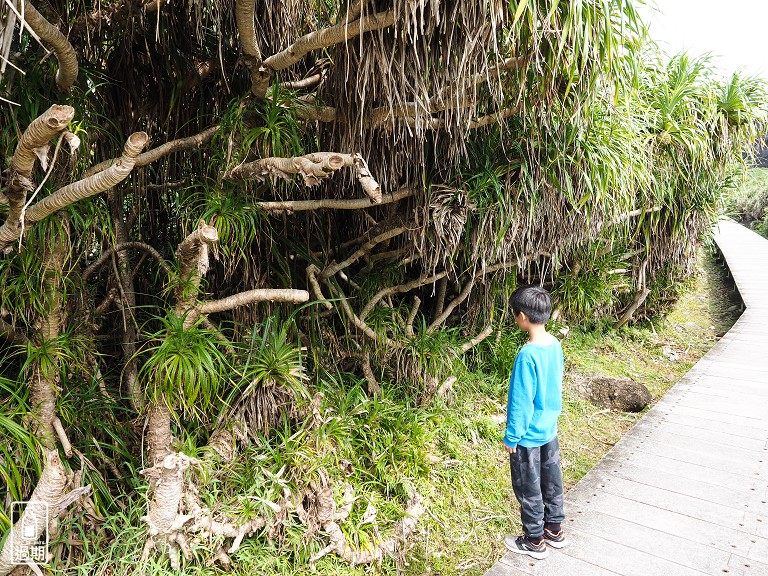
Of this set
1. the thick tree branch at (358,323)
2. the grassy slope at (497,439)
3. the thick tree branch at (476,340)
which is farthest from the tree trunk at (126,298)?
the thick tree branch at (476,340)

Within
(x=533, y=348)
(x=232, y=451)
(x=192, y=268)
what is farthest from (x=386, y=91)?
(x=232, y=451)

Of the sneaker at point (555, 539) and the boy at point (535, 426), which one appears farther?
the sneaker at point (555, 539)

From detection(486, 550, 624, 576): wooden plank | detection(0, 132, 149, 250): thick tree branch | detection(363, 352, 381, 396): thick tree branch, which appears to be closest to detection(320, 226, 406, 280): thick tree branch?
detection(363, 352, 381, 396): thick tree branch

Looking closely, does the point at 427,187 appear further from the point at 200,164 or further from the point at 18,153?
the point at 18,153

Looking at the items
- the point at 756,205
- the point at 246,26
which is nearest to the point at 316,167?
the point at 246,26

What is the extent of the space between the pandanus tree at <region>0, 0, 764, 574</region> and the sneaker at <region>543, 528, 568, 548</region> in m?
0.64

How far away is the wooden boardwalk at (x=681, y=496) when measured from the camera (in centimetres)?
A: 196

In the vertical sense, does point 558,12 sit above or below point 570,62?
above

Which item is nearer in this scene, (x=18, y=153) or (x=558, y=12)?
(x=18, y=153)

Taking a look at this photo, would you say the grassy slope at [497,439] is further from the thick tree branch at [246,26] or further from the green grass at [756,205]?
the green grass at [756,205]

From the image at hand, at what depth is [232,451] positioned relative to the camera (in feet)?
7.11

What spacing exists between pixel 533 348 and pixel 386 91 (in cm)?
112

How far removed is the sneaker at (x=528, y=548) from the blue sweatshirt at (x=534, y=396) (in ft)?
1.36

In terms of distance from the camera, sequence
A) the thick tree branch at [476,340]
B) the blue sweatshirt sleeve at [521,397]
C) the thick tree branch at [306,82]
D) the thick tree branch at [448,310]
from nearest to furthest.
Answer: the blue sweatshirt sleeve at [521,397] < the thick tree branch at [306,82] < the thick tree branch at [448,310] < the thick tree branch at [476,340]
